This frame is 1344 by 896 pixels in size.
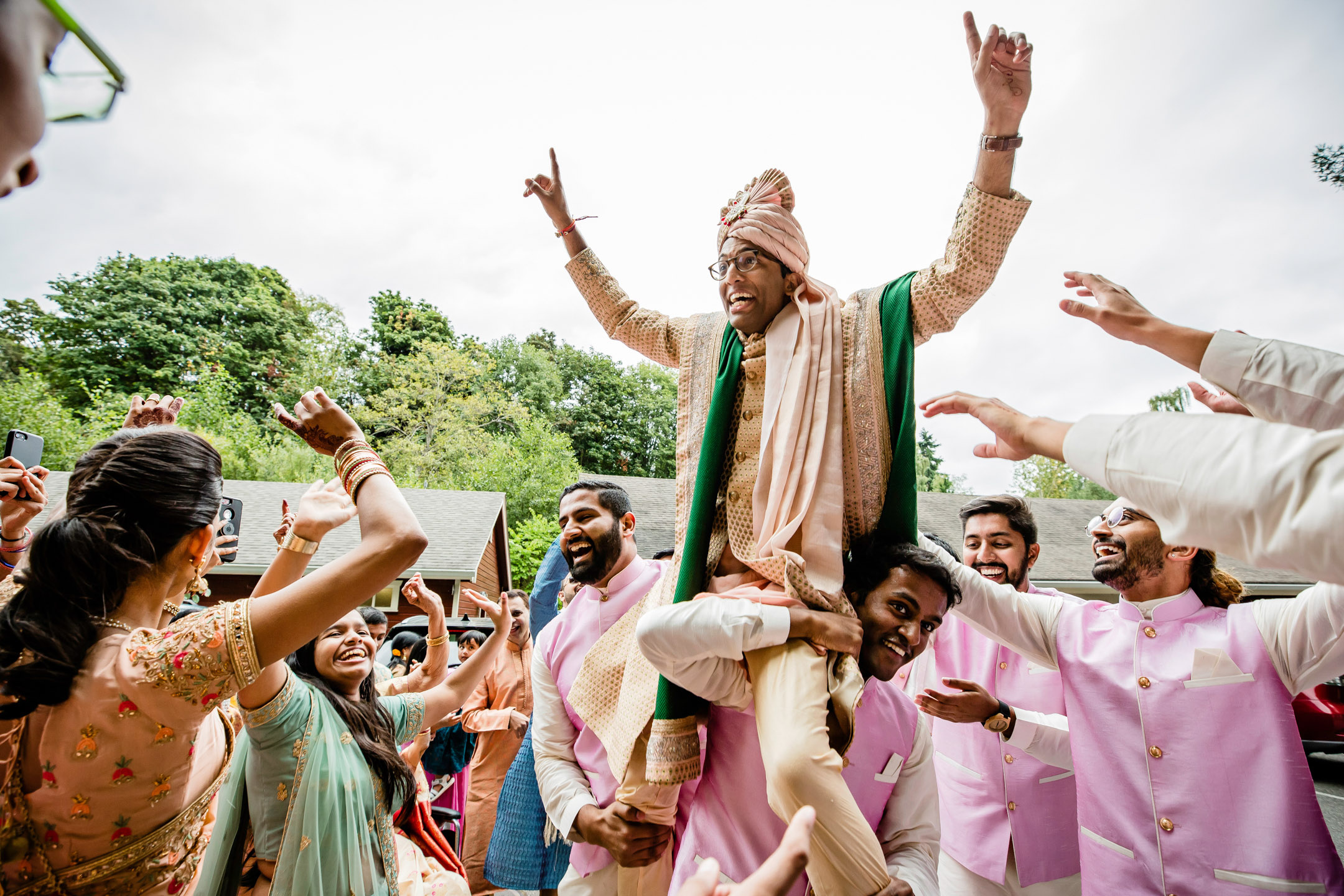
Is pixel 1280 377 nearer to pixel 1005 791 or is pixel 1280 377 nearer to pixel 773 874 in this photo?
pixel 773 874

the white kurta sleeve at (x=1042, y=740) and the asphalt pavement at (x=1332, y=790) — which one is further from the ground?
the white kurta sleeve at (x=1042, y=740)

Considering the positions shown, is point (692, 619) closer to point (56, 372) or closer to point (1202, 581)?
point (1202, 581)

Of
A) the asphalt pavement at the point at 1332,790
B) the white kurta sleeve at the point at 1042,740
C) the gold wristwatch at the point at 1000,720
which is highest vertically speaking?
the gold wristwatch at the point at 1000,720

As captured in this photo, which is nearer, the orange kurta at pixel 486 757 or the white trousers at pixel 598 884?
the white trousers at pixel 598 884

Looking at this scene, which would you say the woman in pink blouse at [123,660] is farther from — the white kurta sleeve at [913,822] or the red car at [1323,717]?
the red car at [1323,717]

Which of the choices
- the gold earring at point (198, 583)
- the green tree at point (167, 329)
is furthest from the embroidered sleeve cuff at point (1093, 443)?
the green tree at point (167, 329)

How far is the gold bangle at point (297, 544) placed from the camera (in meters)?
2.04

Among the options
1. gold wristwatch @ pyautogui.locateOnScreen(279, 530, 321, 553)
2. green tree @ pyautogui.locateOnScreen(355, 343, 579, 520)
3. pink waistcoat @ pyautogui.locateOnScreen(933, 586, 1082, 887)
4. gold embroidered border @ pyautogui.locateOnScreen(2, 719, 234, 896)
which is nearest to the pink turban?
gold wristwatch @ pyautogui.locateOnScreen(279, 530, 321, 553)

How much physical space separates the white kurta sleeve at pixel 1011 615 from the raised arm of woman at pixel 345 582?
7.14 ft

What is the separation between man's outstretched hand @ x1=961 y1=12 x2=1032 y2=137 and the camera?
1.89 m

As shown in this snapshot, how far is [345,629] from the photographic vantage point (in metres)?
3.13

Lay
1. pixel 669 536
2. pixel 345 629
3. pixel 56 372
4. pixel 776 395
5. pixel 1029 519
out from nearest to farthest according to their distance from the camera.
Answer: pixel 776 395
pixel 345 629
pixel 1029 519
pixel 669 536
pixel 56 372

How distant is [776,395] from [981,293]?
0.72 m

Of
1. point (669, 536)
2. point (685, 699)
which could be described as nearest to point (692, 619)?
point (685, 699)
